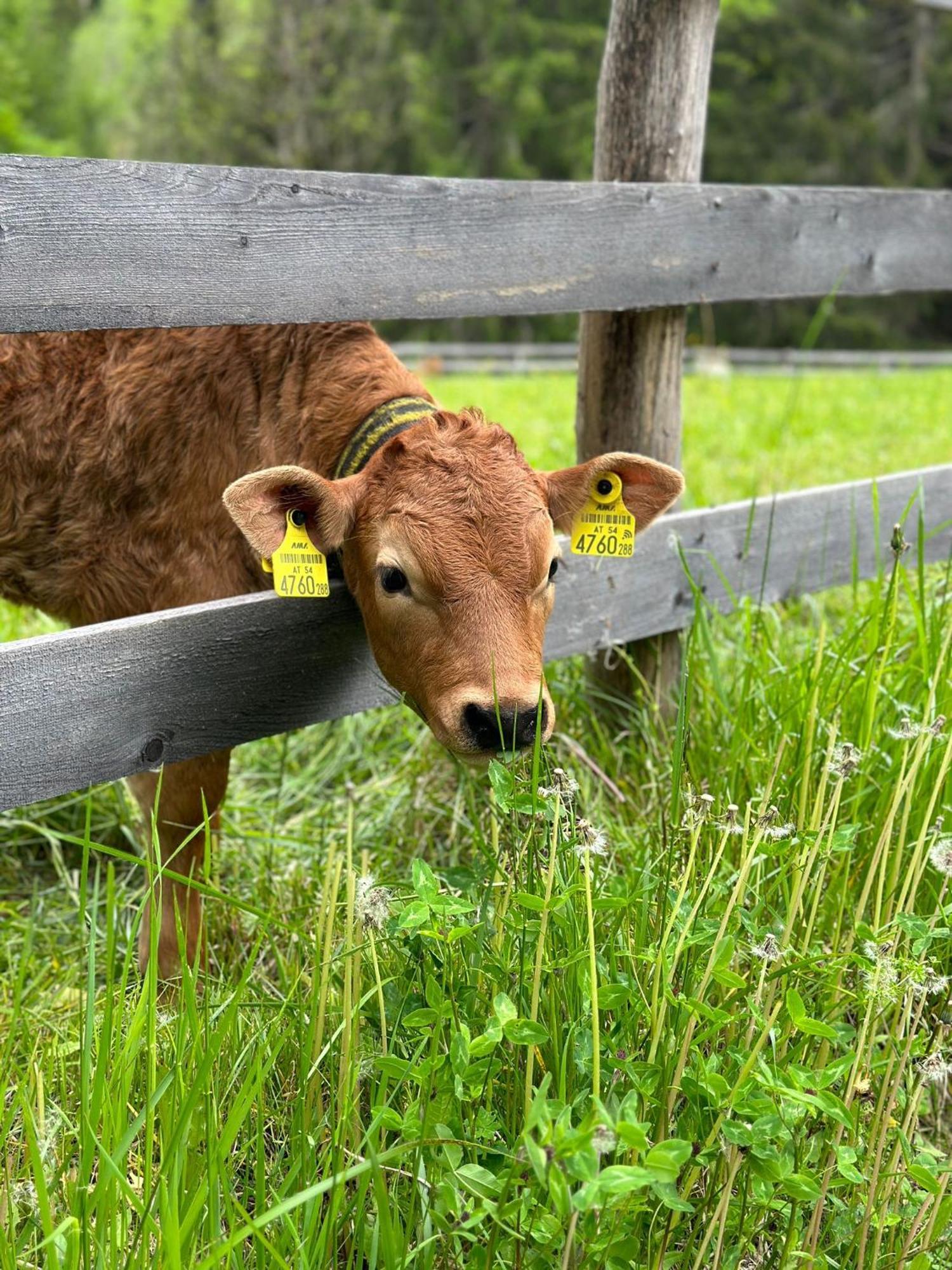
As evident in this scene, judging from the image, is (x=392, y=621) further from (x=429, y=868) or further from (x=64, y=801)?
(x=64, y=801)

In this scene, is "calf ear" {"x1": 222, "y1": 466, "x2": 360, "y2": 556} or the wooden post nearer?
"calf ear" {"x1": 222, "y1": 466, "x2": 360, "y2": 556}

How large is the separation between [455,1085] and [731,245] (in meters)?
2.52

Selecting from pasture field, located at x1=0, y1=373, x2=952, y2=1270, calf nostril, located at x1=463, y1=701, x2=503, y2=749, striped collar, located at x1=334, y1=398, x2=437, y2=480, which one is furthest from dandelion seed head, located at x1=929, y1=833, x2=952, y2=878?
striped collar, located at x1=334, y1=398, x2=437, y2=480

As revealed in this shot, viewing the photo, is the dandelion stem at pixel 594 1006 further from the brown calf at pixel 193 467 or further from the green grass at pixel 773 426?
the green grass at pixel 773 426

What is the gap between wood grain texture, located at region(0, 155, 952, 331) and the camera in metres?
2.16

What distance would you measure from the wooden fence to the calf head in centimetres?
23

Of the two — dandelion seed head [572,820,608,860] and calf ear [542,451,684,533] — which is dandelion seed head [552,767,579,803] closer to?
dandelion seed head [572,820,608,860]

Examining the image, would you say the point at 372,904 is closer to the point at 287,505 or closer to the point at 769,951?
the point at 769,951

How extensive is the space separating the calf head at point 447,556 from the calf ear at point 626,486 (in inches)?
3.4

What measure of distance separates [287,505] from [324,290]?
455 mm

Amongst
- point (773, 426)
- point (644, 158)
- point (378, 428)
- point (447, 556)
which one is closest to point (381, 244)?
point (378, 428)

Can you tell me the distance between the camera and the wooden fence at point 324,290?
222 centimetres

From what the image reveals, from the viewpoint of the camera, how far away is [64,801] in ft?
11.9

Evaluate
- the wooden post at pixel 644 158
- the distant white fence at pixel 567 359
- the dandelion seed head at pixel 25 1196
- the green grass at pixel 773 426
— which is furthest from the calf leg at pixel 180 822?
the distant white fence at pixel 567 359
